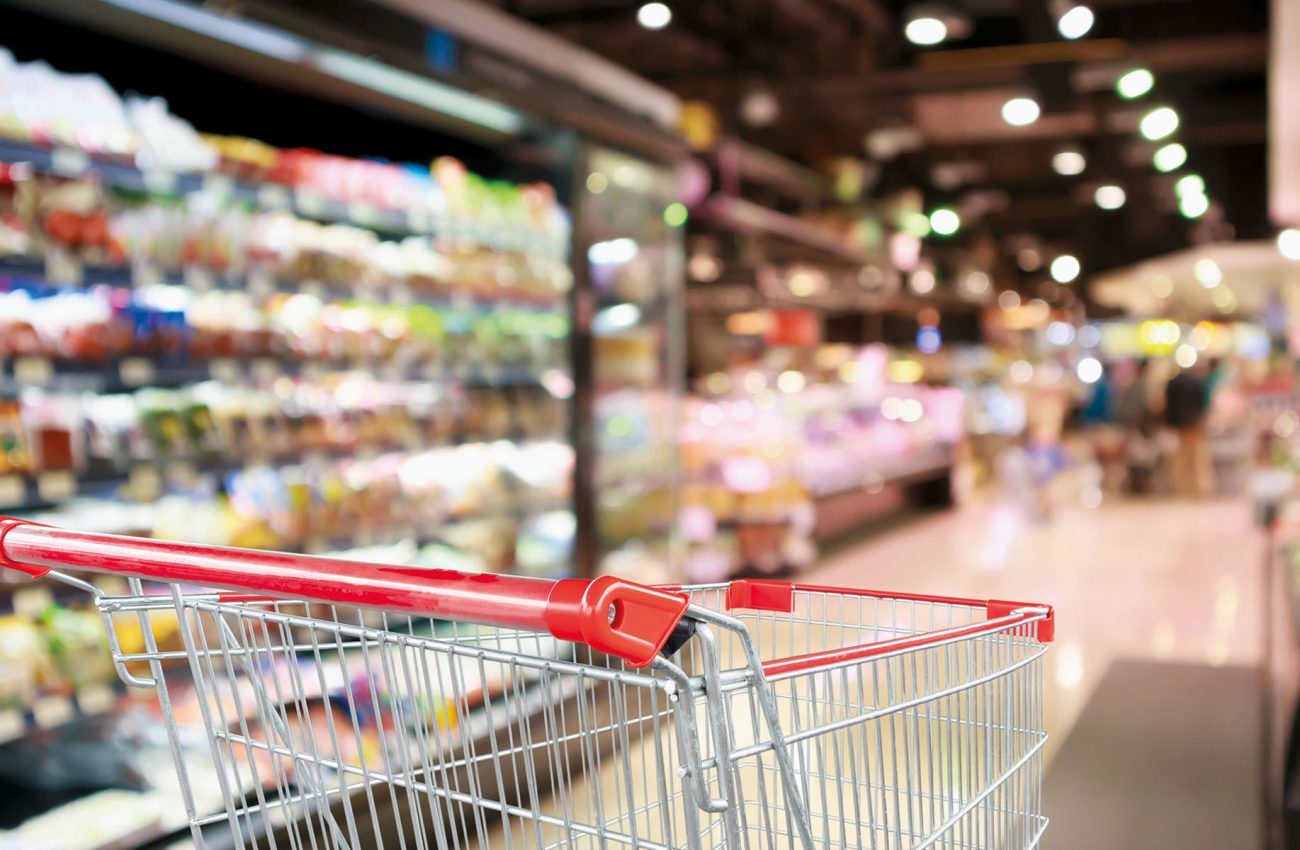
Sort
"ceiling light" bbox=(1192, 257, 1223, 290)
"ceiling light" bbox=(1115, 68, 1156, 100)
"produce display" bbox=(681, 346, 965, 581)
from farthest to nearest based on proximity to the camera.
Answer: "ceiling light" bbox=(1192, 257, 1223, 290) → "produce display" bbox=(681, 346, 965, 581) → "ceiling light" bbox=(1115, 68, 1156, 100)

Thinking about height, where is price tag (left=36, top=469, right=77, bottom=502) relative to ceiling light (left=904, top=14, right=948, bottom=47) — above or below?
below

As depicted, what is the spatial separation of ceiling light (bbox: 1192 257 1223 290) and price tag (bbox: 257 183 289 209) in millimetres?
18241

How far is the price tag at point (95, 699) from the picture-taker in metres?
2.84

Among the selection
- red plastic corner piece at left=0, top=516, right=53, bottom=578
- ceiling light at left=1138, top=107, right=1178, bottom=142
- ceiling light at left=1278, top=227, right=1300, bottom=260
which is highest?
ceiling light at left=1138, top=107, right=1178, bottom=142

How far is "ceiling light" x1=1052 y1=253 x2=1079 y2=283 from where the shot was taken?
20.9 m

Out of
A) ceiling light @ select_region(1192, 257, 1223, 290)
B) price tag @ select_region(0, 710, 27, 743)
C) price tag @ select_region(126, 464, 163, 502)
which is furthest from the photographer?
ceiling light @ select_region(1192, 257, 1223, 290)

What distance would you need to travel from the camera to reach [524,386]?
4738 mm

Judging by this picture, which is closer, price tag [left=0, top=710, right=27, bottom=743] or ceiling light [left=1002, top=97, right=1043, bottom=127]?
price tag [left=0, top=710, right=27, bottom=743]

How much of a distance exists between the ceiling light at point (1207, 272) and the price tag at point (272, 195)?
1824 cm

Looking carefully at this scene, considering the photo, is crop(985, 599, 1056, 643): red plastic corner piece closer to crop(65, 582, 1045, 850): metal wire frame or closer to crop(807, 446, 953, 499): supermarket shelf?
crop(65, 582, 1045, 850): metal wire frame

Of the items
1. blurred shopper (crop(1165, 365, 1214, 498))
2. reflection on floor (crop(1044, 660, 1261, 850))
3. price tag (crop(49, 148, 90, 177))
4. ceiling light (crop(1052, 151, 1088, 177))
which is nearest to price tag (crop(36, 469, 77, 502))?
price tag (crop(49, 148, 90, 177))

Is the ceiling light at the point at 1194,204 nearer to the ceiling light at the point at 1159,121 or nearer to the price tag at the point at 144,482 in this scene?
the ceiling light at the point at 1159,121

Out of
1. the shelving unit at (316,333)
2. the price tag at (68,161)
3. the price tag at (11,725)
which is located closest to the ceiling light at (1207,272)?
the shelving unit at (316,333)

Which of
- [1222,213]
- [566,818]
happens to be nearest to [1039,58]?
[566,818]
